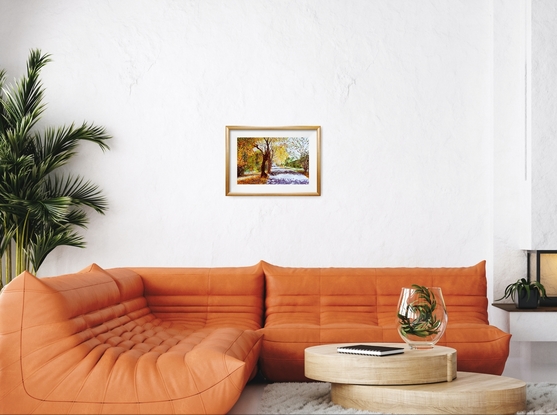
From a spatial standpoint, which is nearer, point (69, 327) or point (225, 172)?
point (69, 327)

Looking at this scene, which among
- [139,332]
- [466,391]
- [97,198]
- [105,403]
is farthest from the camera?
[97,198]

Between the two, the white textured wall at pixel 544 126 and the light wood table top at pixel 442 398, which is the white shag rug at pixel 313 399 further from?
the white textured wall at pixel 544 126

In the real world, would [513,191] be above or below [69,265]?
above

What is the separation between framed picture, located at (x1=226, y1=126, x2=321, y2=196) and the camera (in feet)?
17.8

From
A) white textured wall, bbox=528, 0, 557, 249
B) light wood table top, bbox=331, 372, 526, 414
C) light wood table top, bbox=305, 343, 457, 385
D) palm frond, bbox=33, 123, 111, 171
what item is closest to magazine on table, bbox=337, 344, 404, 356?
light wood table top, bbox=305, 343, 457, 385

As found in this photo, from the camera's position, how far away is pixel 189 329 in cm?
439

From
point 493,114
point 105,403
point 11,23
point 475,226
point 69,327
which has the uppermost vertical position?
point 11,23

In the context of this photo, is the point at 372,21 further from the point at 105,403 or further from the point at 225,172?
the point at 105,403

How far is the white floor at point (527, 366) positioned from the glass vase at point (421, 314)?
0.96 meters

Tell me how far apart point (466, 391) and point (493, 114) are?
285cm

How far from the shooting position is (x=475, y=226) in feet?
17.7

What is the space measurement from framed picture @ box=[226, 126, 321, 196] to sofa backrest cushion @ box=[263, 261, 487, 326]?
2.86 feet

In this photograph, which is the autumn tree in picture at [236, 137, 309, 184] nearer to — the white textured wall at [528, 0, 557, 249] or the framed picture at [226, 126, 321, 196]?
the framed picture at [226, 126, 321, 196]

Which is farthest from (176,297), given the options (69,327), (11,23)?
(11,23)
